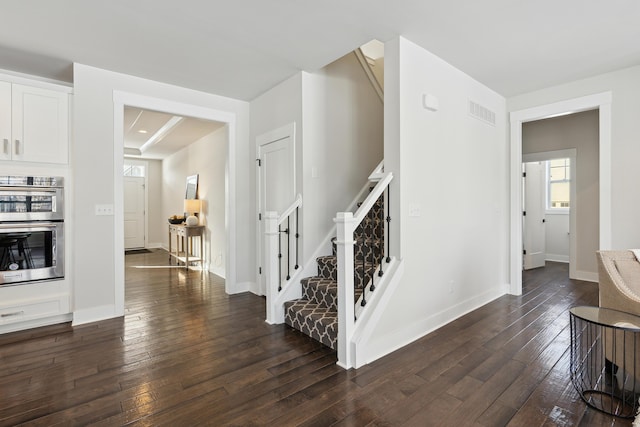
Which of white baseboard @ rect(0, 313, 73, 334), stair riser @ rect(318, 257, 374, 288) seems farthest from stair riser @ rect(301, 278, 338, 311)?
white baseboard @ rect(0, 313, 73, 334)

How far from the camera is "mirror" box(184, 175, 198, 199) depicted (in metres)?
6.59

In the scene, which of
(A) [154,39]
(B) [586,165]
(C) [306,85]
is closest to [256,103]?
(C) [306,85]

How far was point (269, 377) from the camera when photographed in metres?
2.17

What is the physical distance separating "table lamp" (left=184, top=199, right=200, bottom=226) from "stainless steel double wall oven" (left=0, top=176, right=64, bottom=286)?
2.88 m

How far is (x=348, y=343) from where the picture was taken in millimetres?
2311

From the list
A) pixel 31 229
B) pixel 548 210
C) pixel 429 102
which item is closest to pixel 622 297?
pixel 429 102

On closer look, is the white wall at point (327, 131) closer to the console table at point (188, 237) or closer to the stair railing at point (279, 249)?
the stair railing at point (279, 249)

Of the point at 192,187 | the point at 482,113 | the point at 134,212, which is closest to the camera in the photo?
the point at 482,113

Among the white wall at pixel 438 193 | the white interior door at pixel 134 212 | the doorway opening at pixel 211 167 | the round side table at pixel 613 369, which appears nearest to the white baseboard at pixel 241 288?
the doorway opening at pixel 211 167

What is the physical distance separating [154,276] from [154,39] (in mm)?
3926

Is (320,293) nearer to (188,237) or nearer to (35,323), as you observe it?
(35,323)

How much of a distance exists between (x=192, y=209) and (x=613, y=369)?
637cm

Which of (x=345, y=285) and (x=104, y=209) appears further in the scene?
(x=104, y=209)

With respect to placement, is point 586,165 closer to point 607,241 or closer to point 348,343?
point 607,241
